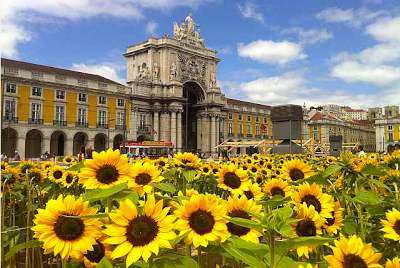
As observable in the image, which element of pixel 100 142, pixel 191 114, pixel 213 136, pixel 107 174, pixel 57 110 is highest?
pixel 191 114

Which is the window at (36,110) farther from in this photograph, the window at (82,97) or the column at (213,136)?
the column at (213,136)

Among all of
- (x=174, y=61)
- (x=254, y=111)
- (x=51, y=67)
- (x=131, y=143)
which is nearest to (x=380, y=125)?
(x=254, y=111)

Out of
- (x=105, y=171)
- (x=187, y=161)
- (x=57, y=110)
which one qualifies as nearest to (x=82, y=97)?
(x=57, y=110)

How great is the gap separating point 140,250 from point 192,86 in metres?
56.2

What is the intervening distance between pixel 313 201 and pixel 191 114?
2257 inches

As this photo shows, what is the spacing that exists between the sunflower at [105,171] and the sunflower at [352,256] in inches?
39.2

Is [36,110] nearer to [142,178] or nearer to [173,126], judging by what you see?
[173,126]

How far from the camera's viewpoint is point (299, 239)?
113cm

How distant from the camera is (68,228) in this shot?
4.53 feet

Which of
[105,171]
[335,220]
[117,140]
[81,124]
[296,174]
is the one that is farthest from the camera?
[117,140]

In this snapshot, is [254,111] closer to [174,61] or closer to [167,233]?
[174,61]

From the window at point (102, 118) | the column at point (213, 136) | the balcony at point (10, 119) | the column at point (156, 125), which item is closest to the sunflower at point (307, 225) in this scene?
the balcony at point (10, 119)

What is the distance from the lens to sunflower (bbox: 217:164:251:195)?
92.6 inches

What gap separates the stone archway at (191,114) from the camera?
186 ft
